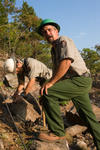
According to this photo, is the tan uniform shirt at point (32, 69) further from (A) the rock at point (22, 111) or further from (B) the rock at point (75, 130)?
(B) the rock at point (75, 130)

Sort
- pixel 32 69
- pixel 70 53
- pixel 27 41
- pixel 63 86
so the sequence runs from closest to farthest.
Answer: pixel 70 53 → pixel 63 86 → pixel 32 69 → pixel 27 41

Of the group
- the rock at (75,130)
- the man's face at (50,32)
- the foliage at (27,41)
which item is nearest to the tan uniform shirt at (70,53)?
the man's face at (50,32)

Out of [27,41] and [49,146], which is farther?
[27,41]

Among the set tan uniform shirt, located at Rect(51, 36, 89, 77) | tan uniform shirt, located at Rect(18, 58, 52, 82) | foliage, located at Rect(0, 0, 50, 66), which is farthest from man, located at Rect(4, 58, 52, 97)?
foliage, located at Rect(0, 0, 50, 66)

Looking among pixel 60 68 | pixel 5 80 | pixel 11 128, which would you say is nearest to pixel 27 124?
pixel 11 128

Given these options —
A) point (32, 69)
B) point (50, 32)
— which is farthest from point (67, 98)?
point (32, 69)

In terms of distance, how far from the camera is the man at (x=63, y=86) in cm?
203

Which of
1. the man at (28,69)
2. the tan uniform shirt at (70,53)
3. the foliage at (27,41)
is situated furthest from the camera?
the foliage at (27,41)

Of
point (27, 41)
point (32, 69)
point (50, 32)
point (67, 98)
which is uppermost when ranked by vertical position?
point (27, 41)

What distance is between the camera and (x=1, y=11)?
52.4 ft

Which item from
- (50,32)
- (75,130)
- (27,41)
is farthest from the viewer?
(27,41)

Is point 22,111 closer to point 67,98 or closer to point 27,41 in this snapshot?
point 67,98

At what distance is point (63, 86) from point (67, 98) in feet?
0.68

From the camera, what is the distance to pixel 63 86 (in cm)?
211
